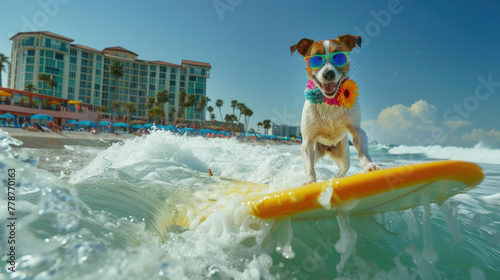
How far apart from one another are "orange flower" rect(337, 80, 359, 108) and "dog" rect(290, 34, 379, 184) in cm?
3

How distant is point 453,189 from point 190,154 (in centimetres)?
573

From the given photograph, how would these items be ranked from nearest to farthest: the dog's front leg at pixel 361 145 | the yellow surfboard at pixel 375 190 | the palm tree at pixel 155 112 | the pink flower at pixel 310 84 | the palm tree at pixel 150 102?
the yellow surfboard at pixel 375 190 < the dog's front leg at pixel 361 145 < the pink flower at pixel 310 84 < the palm tree at pixel 155 112 < the palm tree at pixel 150 102

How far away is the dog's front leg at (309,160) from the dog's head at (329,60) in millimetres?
572

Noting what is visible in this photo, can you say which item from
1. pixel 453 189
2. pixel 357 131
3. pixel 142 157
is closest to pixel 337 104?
pixel 357 131

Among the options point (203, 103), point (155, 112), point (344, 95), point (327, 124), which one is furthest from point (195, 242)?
point (203, 103)

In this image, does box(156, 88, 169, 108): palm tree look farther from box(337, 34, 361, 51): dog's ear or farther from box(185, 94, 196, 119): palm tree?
box(337, 34, 361, 51): dog's ear

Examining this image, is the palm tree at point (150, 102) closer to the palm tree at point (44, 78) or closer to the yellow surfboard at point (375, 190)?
the palm tree at point (44, 78)

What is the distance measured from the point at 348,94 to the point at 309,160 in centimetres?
79

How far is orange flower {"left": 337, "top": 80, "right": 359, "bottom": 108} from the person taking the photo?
9.45ft

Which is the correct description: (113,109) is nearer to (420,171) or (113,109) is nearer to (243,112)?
(243,112)

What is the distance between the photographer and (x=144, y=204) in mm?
2305

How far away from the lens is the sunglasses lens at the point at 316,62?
288 cm

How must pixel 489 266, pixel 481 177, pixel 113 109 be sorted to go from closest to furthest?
pixel 481 177, pixel 489 266, pixel 113 109

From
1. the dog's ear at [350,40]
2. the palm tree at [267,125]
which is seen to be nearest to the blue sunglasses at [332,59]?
the dog's ear at [350,40]
